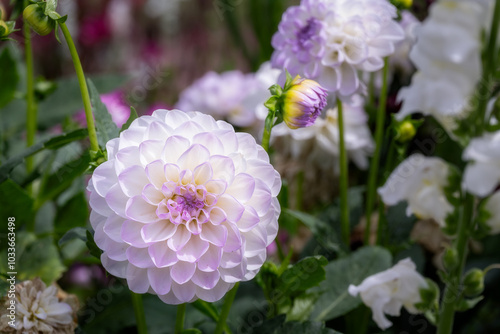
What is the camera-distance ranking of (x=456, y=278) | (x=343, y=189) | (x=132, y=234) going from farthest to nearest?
1. (x=343, y=189)
2. (x=456, y=278)
3. (x=132, y=234)

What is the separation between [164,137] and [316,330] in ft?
0.54

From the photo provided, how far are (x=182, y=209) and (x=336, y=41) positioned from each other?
196 mm

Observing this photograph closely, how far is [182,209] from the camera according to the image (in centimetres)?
30

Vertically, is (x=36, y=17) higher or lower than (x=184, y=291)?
higher

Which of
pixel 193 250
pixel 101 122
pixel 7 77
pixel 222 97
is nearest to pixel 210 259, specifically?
pixel 193 250

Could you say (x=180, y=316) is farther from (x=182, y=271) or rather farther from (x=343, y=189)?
(x=343, y=189)

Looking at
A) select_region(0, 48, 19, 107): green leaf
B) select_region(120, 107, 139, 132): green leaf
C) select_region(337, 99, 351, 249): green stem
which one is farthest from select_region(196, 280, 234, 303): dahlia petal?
select_region(0, 48, 19, 107): green leaf

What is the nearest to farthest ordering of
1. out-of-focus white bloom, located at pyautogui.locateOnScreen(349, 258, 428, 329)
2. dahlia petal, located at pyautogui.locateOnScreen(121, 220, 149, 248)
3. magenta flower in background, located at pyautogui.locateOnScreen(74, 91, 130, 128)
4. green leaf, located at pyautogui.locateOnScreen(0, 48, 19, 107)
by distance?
dahlia petal, located at pyautogui.locateOnScreen(121, 220, 149, 248) → out-of-focus white bloom, located at pyautogui.locateOnScreen(349, 258, 428, 329) → green leaf, located at pyautogui.locateOnScreen(0, 48, 19, 107) → magenta flower in background, located at pyautogui.locateOnScreen(74, 91, 130, 128)

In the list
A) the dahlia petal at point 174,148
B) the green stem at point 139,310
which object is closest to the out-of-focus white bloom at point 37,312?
the green stem at point 139,310

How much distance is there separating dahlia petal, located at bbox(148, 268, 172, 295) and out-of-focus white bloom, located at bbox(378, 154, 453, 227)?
191 millimetres

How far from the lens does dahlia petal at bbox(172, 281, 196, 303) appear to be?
299mm

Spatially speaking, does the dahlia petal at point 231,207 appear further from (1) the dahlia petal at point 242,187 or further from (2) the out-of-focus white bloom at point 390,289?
(2) the out-of-focus white bloom at point 390,289

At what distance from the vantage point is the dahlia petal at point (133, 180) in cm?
29

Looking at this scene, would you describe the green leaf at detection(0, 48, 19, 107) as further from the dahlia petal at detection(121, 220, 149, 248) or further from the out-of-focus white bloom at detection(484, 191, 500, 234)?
the out-of-focus white bloom at detection(484, 191, 500, 234)
